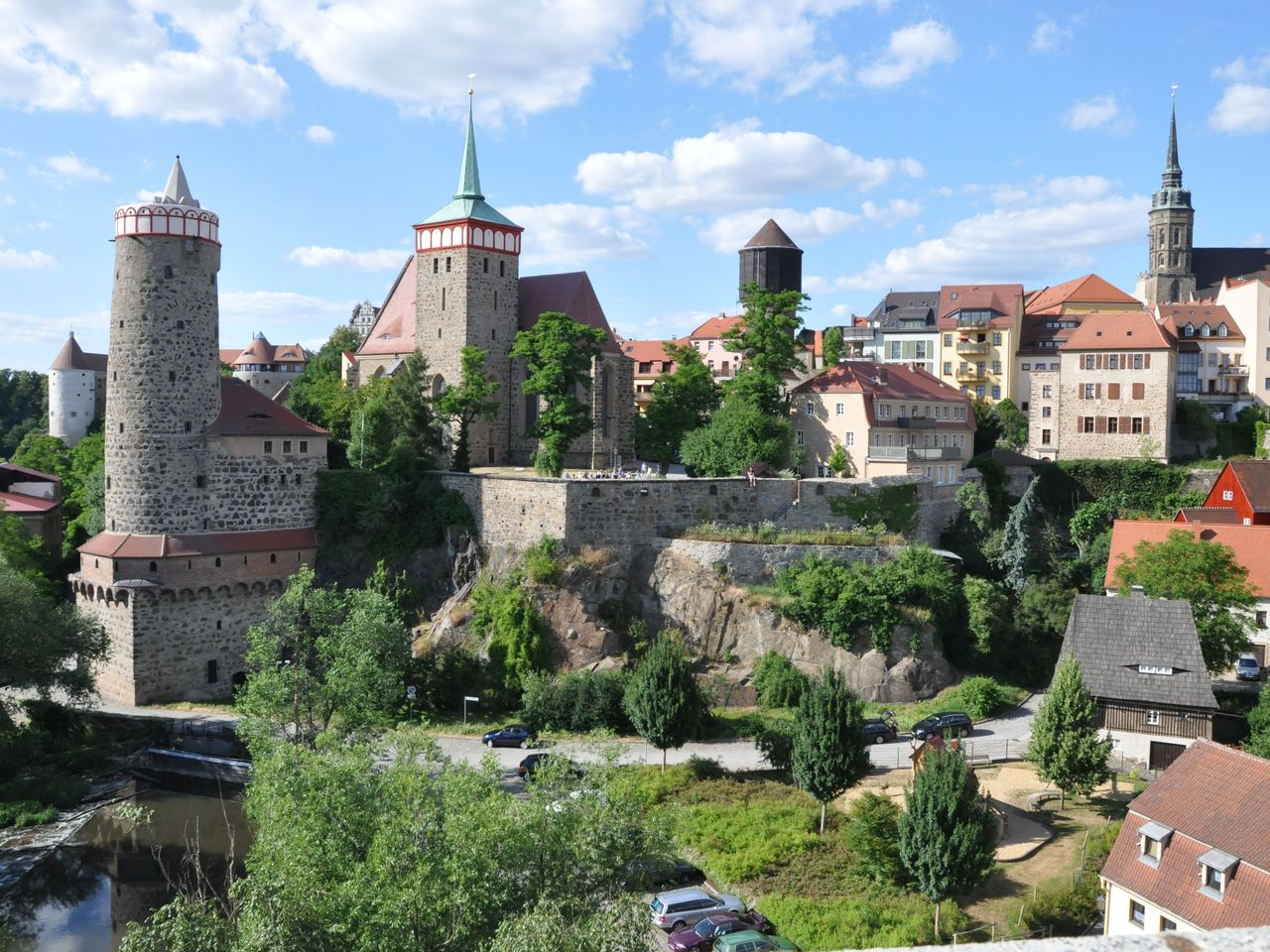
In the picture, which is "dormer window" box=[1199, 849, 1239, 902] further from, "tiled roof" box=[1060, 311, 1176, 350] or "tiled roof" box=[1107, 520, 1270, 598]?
"tiled roof" box=[1060, 311, 1176, 350]

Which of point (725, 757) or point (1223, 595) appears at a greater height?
point (1223, 595)

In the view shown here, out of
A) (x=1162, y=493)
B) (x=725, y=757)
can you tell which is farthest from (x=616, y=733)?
(x=1162, y=493)

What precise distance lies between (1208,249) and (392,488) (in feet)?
236

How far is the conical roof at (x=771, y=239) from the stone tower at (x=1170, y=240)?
37.2 metres

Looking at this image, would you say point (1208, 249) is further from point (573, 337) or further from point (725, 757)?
point (725, 757)

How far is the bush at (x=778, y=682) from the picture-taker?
38.7 metres

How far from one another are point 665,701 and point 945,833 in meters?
A: 10.7

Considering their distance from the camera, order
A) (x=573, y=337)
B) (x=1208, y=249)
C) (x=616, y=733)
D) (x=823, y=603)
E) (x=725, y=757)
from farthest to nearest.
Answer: (x=1208, y=249) < (x=573, y=337) < (x=823, y=603) < (x=616, y=733) < (x=725, y=757)

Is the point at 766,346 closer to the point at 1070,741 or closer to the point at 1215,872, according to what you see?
the point at 1070,741

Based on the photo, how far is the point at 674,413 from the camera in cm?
5494

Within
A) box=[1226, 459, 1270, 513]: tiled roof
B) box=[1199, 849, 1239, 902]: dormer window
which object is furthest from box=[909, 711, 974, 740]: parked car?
box=[1226, 459, 1270, 513]: tiled roof

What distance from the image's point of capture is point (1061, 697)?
29.4 m

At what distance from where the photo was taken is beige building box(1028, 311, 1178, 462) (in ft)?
184

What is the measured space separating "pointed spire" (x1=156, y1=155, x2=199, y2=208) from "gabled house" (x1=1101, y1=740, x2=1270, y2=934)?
37474 mm
